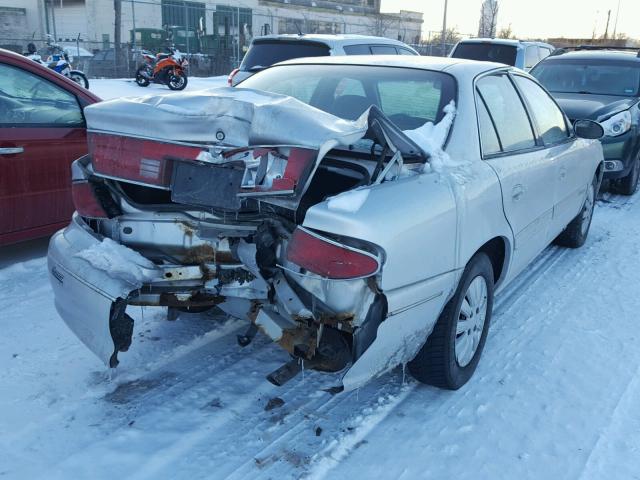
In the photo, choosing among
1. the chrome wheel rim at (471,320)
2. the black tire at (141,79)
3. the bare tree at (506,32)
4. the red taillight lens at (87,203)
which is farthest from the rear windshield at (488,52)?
the bare tree at (506,32)

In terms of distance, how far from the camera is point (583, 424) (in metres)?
2.96

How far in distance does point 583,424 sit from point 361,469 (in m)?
1.17

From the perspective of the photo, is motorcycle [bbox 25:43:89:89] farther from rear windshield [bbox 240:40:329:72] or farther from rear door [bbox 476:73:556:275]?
rear door [bbox 476:73:556:275]

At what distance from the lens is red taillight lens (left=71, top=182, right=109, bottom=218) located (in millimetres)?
3017

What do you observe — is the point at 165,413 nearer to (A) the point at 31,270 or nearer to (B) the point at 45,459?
(B) the point at 45,459

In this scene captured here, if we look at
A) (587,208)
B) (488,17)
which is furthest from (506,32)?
(587,208)

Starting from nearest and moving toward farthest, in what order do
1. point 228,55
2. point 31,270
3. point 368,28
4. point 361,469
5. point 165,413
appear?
1. point 361,469
2. point 165,413
3. point 31,270
4. point 228,55
5. point 368,28

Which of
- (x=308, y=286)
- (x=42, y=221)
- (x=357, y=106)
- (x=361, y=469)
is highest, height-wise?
(x=357, y=106)

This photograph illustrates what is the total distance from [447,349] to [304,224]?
1.08 m

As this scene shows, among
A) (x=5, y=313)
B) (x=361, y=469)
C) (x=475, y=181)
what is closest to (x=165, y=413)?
(x=361, y=469)

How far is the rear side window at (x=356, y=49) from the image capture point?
8484mm

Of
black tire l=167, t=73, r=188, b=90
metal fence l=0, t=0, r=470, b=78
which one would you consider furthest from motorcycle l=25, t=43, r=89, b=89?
metal fence l=0, t=0, r=470, b=78

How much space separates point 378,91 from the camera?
139 inches

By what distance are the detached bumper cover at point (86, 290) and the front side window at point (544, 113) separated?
293cm
